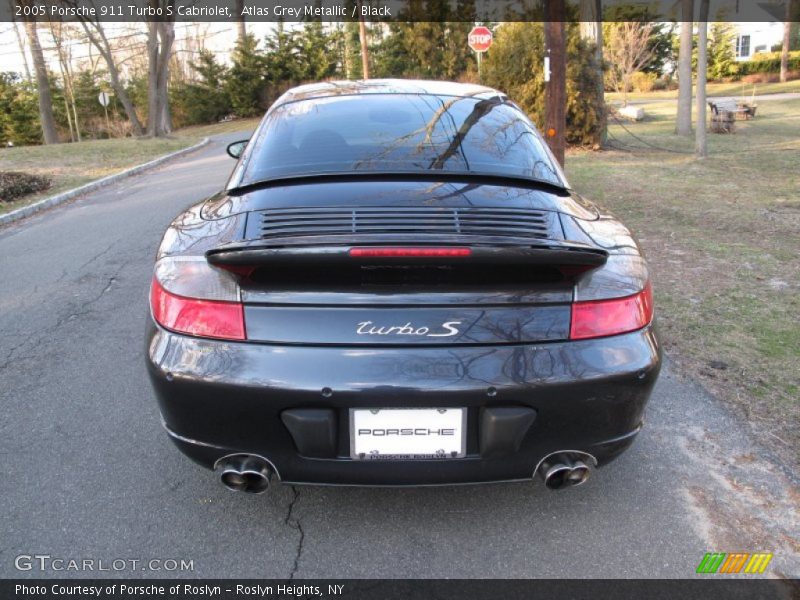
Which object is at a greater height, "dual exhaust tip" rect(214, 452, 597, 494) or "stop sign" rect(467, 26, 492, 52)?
"stop sign" rect(467, 26, 492, 52)

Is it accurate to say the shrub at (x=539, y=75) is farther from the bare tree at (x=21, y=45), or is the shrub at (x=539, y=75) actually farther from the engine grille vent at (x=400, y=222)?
the bare tree at (x=21, y=45)

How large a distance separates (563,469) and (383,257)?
944 millimetres

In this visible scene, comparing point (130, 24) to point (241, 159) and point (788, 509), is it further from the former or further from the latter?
point (788, 509)

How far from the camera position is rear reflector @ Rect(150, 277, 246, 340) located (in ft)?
6.36

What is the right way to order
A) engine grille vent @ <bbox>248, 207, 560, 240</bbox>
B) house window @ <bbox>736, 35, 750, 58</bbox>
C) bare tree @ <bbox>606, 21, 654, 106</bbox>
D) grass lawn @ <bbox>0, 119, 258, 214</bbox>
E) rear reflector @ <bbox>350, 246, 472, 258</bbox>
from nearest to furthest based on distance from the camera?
rear reflector @ <bbox>350, 246, 472, 258</bbox> < engine grille vent @ <bbox>248, 207, 560, 240</bbox> < grass lawn @ <bbox>0, 119, 258, 214</bbox> < bare tree @ <bbox>606, 21, 654, 106</bbox> < house window @ <bbox>736, 35, 750, 58</bbox>

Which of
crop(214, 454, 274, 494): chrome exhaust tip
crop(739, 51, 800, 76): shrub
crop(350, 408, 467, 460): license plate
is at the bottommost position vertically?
crop(214, 454, 274, 494): chrome exhaust tip

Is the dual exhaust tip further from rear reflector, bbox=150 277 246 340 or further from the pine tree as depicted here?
the pine tree

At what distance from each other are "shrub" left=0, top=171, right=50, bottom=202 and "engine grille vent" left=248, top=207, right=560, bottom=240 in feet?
32.3

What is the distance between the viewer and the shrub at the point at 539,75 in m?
13.8

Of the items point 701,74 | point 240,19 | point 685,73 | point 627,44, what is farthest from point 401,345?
point 240,19

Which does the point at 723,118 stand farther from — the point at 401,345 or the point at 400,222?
the point at 401,345

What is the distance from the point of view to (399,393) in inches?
73.7

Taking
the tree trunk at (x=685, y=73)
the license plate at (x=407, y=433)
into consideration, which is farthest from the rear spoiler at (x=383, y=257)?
the tree trunk at (x=685, y=73)

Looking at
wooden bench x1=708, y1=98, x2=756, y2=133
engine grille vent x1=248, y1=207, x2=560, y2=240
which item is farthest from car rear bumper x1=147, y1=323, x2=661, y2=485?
wooden bench x1=708, y1=98, x2=756, y2=133
